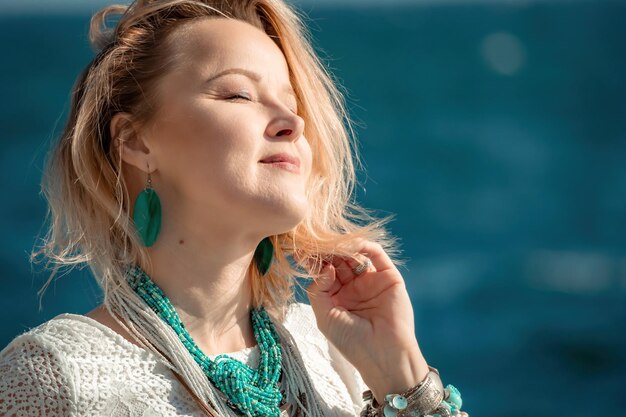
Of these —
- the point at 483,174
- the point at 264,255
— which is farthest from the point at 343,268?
the point at 483,174

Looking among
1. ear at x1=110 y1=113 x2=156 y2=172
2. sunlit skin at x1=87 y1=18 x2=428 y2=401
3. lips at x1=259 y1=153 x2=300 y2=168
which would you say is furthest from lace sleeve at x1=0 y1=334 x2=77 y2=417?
lips at x1=259 y1=153 x2=300 y2=168

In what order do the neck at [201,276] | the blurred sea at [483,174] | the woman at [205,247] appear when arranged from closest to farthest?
the woman at [205,247]
the neck at [201,276]
the blurred sea at [483,174]

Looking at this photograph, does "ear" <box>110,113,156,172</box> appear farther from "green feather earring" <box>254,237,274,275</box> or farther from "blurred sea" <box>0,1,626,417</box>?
"blurred sea" <box>0,1,626,417</box>

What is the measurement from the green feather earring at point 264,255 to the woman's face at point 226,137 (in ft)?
0.61

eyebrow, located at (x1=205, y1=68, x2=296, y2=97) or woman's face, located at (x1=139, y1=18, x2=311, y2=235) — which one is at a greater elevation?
eyebrow, located at (x1=205, y1=68, x2=296, y2=97)

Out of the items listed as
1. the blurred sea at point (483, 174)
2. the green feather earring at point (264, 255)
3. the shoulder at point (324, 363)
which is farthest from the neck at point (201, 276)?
the blurred sea at point (483, 174)

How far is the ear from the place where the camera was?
1.78 m

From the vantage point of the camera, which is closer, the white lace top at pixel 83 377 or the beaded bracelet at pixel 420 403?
the white lace top at pixel 83 377

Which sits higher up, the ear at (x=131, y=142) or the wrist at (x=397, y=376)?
the ear at (x=131, y=142)

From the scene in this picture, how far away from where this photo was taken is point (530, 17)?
7.32 m

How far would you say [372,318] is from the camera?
1.95 meters

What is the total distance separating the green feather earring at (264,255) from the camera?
1950 mm

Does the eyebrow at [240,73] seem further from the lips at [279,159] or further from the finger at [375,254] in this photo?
the finger at [375,254]

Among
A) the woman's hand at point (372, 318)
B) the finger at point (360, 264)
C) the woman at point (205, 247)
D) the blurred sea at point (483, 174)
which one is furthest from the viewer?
the blurred sea at point (483, 174)
